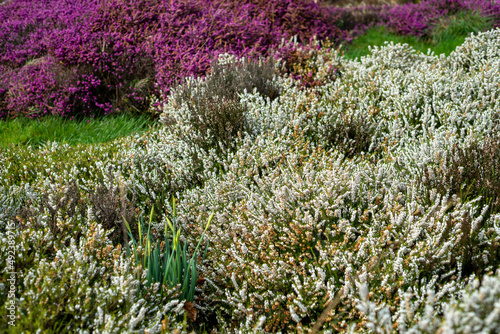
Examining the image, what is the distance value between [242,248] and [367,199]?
3.08 feet

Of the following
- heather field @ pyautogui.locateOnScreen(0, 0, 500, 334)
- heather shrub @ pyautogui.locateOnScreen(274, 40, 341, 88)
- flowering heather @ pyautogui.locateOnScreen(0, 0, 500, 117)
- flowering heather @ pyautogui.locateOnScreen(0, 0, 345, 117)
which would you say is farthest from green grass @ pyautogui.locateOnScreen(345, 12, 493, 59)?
flowering heather @ pyautogui.locateOnScreen(0, 0, 345, 117)

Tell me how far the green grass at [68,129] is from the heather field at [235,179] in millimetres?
33

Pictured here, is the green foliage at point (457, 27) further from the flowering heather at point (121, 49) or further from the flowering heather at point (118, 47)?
the flowering heather at point (121, 49)

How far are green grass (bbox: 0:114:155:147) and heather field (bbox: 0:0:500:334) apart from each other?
33mm

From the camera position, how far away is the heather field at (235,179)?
1763mm

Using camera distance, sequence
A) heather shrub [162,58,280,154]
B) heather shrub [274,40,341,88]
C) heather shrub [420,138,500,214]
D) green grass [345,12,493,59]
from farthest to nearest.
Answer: green grass [345,12,493,59] → heather shrub [274,40,341,88] → heather shrub [162,58,280,154] → heather shrub [420,138,500,214]

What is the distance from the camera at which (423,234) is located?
2.08 m

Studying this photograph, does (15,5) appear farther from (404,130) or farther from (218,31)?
(404,130)

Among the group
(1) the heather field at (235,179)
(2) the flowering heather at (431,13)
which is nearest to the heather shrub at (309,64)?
(1) the heather field at (235,179)

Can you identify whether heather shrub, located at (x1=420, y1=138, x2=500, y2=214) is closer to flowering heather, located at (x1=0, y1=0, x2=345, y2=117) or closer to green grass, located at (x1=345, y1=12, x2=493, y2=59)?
flowering heather, located at (x1=0, y1=0, x2=345, y2=117)

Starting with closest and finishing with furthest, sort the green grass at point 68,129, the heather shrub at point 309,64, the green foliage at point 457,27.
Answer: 1. the green grass at point 68,129
2. the heather shrub at point 309,64
3. the green foliage at point 457,27

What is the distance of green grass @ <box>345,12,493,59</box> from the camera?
22.4ft

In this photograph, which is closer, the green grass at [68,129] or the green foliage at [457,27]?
the green grass at [68,129]

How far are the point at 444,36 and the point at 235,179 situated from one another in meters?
6.39
